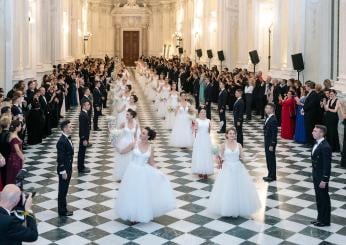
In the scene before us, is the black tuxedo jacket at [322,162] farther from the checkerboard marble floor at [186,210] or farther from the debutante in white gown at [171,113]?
the debutante in white gown at [171,113]

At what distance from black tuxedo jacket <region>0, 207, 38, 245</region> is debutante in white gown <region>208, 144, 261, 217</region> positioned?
14.5 feet

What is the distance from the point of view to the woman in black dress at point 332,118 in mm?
13602

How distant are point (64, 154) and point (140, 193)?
4.49 feet

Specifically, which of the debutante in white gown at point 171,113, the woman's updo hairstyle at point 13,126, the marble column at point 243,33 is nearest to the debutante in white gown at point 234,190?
the woman's updo hairstyle at point 13,126

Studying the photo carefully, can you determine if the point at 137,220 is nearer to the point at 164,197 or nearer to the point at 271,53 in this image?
the point at 164,197

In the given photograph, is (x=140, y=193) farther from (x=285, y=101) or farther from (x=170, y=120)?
(x=170, y=120)

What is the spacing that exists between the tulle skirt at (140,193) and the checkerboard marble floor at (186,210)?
208 millimetres

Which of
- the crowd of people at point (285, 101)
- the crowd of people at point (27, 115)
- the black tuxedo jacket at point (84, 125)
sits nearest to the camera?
the crowd of people at point (27, 115)

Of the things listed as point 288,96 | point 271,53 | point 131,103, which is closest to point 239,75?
point 271,53

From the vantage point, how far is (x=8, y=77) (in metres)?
17.7

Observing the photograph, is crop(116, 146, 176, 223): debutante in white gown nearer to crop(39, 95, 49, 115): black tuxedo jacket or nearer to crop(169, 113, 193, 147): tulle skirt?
crop(169, 113, 193, 147): tulle skirt

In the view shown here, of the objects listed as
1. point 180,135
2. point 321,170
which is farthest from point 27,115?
point 321,170

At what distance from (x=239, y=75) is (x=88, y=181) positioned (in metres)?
11.3

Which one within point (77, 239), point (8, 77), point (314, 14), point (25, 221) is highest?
point (314, 14)
